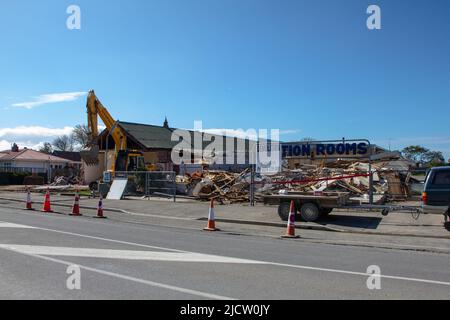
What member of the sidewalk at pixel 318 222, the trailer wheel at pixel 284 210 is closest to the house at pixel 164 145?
the sidewalk at pixel 318 222

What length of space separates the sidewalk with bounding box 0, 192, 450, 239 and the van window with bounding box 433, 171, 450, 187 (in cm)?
140

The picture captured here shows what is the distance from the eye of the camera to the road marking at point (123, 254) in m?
8.63

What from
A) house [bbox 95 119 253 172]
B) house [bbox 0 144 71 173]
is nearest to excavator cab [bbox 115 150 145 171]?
house [bbox 95 119 253 172]

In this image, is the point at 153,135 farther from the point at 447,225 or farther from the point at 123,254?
the point at 123,254

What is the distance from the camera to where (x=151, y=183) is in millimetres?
26125

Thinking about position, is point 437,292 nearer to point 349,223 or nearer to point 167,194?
point 349,223

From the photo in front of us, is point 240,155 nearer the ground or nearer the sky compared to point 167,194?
nearer the sky

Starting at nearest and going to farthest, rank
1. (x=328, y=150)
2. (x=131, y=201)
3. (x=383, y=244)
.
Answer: (x=383, y=244) → (x=328, y=150) → (x=131, y=201)

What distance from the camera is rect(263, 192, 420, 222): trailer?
49.6ft

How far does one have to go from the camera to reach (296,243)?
11594mm

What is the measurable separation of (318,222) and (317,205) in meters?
0.60

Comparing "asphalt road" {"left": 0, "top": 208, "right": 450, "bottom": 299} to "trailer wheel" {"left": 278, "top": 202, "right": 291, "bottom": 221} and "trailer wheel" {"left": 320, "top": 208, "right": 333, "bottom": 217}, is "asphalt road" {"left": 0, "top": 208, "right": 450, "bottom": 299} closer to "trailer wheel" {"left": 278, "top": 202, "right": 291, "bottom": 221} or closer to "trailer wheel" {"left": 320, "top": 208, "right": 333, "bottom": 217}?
"trailer wheel" {"left": 278, "top": 202, "right": 291, "bottom": 221}
